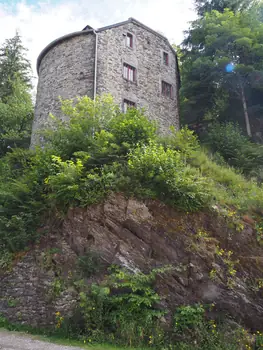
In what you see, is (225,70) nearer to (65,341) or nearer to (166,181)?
(166,181)

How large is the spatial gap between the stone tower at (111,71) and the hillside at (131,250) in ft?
21.9

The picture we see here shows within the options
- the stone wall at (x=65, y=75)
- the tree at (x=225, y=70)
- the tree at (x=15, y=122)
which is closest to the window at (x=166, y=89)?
the tree at (x=225, y=70)

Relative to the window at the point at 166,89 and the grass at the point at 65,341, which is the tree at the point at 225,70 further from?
the grass at the point at 65,341

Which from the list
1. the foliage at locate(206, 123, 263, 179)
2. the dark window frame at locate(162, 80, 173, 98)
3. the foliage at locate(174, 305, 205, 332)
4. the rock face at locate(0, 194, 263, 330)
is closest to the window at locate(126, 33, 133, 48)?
the dark window frame at locate(162, 80, 173, 98)

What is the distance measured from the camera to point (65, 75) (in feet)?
59.2

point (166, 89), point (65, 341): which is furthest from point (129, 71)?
point (65, 341)

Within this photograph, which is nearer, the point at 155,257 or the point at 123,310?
the point at 123,310

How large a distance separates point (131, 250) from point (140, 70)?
1272 cm

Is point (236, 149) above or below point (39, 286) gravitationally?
above

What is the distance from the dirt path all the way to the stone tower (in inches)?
454

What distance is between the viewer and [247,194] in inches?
434

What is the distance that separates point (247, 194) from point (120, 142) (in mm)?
4584

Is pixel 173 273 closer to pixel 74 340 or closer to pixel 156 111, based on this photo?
pixel 74 340

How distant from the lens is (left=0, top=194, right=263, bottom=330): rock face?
8.76 meters
